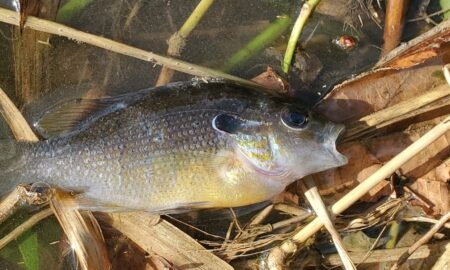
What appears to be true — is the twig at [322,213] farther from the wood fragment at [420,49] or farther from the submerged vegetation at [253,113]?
the wood fragment at [420,49]

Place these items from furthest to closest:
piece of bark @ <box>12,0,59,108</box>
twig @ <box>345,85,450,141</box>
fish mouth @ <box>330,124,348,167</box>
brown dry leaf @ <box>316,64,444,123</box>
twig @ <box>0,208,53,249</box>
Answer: piece of bark @ <box>12,0,59,108</box> < twig @ <box>0,208,53,249</box> < brown dry leaf @ <box>316,64,444,123</box> < twig @ <box>345,85,450,141</box> < fish mouth @ <box>330,124,348,167</box>

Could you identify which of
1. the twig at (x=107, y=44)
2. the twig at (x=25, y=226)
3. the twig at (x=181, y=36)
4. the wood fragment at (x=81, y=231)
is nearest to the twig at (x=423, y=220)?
the twig at (x=107, y=44)

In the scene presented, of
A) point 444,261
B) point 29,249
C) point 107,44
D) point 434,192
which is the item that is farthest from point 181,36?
point 444,261

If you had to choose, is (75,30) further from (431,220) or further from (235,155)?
(431,220)

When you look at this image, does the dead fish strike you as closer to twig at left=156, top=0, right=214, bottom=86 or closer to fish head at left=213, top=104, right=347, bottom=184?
fish head at left=213, top=104, right=347, bottom=184

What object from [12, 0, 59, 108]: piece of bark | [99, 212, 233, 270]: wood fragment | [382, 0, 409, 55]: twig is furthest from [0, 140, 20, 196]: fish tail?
[382, 0, 409, 55]: twig

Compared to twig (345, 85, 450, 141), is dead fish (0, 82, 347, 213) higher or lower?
lower

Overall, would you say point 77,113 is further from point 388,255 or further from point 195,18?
point 388,255
